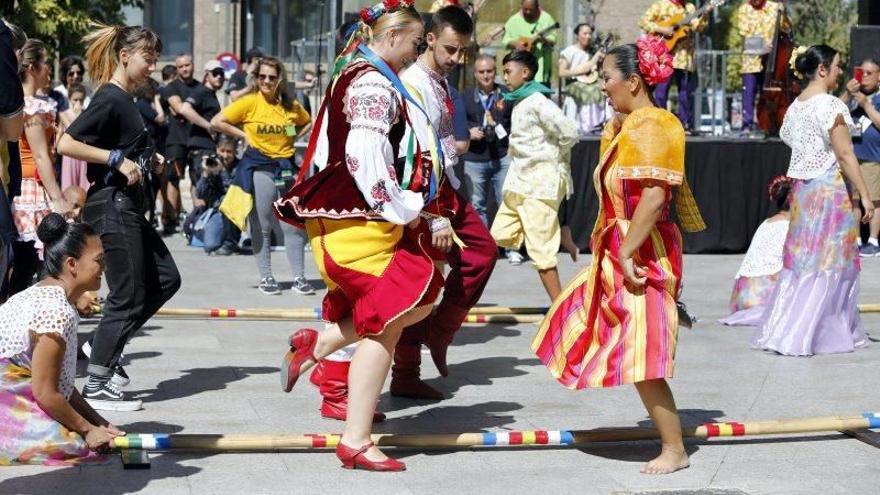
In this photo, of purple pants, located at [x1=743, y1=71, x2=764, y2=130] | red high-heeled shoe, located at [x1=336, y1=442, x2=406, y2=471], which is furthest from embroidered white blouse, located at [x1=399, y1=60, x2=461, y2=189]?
purple pants, located at [x1=743, y1=71, x2=764, y2=130]

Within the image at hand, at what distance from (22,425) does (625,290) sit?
7.88ft

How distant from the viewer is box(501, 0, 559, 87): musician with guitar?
1641 cm

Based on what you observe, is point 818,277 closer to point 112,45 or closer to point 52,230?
point 112,45

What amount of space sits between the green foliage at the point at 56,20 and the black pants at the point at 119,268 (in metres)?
17.4

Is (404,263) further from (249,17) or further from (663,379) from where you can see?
(249,17)

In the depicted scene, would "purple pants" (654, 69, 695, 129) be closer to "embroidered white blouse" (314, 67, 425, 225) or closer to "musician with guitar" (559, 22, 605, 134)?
"musician with guitar" (559, 22, 605, 134)

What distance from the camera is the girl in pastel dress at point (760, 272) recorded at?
10633 mm

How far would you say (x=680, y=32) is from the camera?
16391 millimetres

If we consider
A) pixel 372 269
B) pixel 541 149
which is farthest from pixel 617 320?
pixel 541 149

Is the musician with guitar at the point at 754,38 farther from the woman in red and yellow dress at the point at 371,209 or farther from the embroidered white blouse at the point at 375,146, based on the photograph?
the embroidered white blouse at the point at 375,146

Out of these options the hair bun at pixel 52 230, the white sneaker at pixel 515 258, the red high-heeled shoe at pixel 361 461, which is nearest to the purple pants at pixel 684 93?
the white sneaker at pixel 515 258

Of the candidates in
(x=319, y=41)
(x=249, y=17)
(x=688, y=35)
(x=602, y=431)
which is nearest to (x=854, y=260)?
(x=602, y=431)

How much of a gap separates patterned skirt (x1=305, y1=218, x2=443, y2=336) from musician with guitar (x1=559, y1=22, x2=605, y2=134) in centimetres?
1107

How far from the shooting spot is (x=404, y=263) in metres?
6.19
